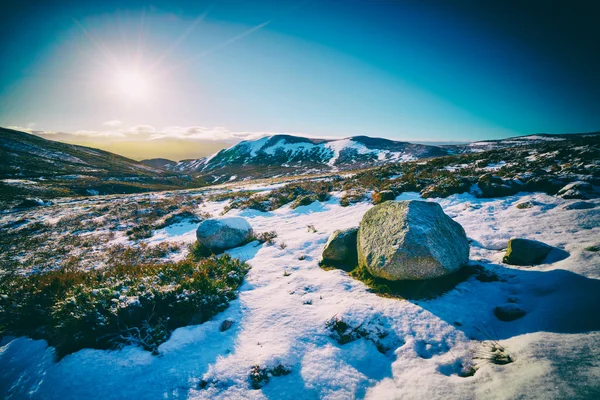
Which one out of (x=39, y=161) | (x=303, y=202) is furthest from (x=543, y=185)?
(x=39, y=161)

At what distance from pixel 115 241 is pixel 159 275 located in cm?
1062

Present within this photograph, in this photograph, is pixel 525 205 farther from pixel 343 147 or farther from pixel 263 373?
pixel 343 147

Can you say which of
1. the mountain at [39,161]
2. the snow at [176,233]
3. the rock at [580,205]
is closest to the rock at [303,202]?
the snow at [176,233]

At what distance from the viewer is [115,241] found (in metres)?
14.3

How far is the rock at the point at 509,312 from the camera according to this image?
14.7 feet

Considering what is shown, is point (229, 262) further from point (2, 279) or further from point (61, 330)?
point (2, 279)

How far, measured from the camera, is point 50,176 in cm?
5300

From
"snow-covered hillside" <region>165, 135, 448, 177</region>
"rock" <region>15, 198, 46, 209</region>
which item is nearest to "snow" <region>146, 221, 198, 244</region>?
"rock" <region>15, 198, 46, 209</region>

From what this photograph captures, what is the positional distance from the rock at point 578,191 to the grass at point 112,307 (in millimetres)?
12647

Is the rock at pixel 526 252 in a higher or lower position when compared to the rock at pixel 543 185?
lower

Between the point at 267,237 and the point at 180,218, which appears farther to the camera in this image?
the point at 180,218

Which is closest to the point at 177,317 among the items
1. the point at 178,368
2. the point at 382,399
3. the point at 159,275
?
the point at 178,368

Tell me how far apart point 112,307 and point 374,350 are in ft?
19.8

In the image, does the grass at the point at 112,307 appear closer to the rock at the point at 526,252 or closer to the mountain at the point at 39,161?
the rock at the point at 526,252
